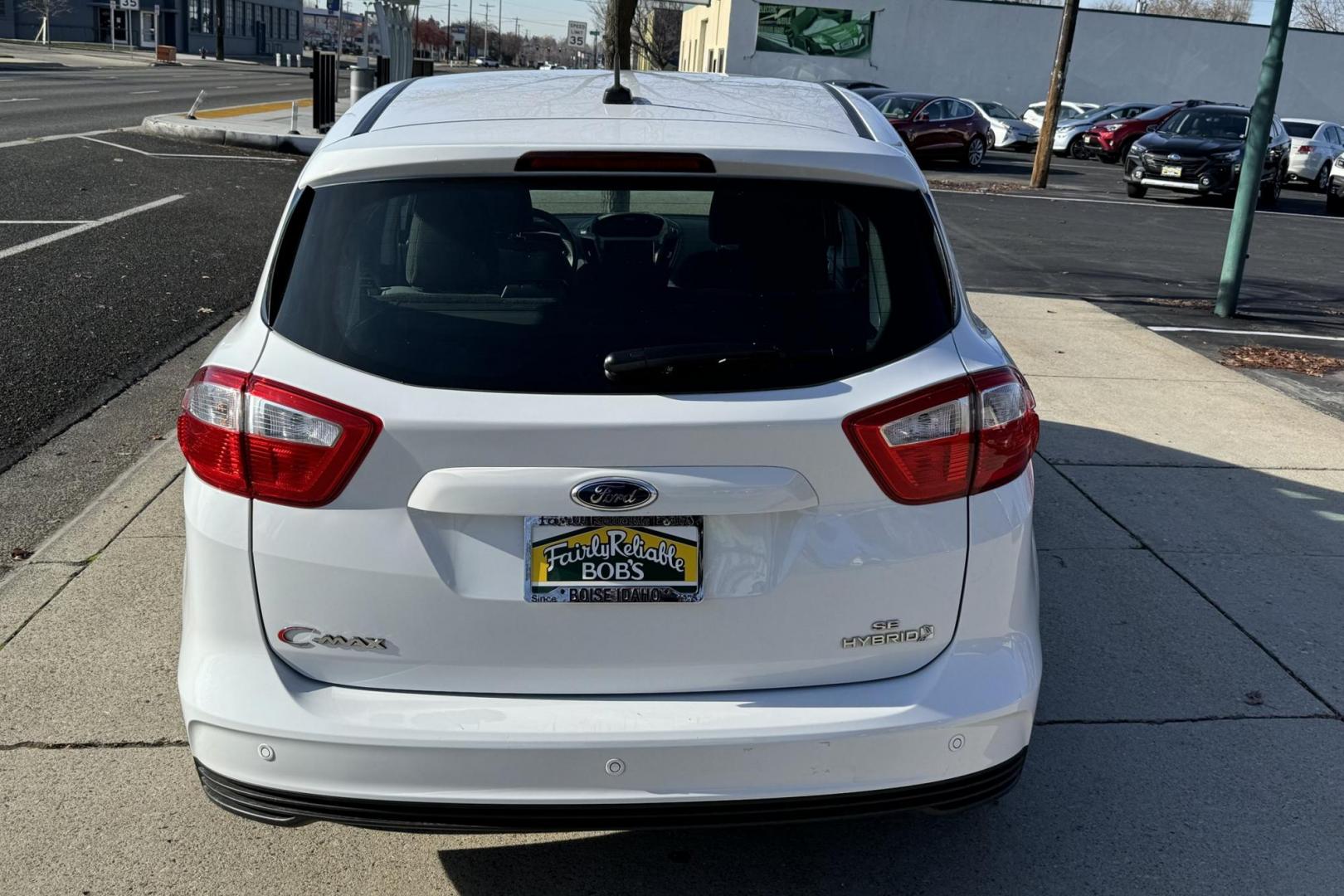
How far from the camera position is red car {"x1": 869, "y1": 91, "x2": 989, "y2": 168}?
2884 centimetres

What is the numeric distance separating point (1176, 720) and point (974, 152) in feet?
89.4

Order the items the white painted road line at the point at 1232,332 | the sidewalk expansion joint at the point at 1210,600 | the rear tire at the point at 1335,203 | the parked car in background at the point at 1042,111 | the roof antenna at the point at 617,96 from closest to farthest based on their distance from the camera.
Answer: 1. the roof antenna at the point at 617,96
2. the sidewalk expansion joint at the point at 1210,600
3. the white painted road line at the point at 1232,332
4. the rear tire at the point at 1335,203
5. the parked car in background at the point at 1042,111

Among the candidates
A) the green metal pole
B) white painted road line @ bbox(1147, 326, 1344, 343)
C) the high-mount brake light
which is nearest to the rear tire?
the green metal pole

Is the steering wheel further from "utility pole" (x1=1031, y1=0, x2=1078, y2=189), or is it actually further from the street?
"utility pole" (x1=1031, y1=0, x2=1078, y2=189)

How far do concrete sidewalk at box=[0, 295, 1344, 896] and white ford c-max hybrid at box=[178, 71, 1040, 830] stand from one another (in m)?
0.58

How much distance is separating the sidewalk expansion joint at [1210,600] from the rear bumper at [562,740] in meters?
1.98

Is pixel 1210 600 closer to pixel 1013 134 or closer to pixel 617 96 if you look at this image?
pixel 617 96

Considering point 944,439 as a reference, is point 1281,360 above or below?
below

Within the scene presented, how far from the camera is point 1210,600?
4.86 meters

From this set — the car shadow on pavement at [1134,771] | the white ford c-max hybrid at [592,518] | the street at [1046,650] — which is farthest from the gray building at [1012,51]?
the white ford c-max hybrid at [592,518]

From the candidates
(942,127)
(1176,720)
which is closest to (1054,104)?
(942,127)

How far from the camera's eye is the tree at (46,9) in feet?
229

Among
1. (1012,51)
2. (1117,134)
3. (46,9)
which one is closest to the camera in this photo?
(1117,134)

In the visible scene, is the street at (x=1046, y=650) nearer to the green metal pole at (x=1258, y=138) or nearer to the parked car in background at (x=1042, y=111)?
the green metal pole at (x=1258, y=138)
